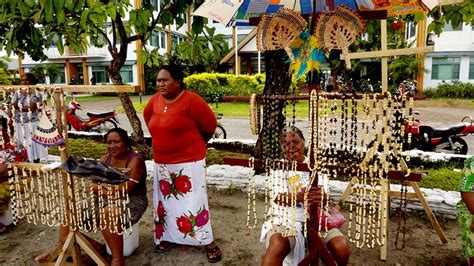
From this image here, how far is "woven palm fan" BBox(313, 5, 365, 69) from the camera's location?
91.2 inches

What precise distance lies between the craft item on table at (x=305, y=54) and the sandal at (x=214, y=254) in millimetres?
1785

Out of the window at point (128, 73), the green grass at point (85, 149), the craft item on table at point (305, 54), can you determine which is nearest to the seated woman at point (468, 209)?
the craft item on table at point (305, 54)

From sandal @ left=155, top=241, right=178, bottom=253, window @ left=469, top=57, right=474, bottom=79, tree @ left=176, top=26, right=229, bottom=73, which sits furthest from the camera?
window @ left=469, top=57, right=474, bottom=79

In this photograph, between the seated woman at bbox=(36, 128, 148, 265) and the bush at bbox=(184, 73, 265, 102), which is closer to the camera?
the seated woman at bbox=(36, 128, 148, 265)

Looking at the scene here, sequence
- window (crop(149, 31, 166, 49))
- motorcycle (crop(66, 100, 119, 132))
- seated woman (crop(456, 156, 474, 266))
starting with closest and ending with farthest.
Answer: seated woman (crop(456, 156, 474, 266))
motorcycle (crop(66, 100, 119, 132))
window (crop(149, 31, 166, 49))

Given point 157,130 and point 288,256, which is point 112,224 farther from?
point 288,256

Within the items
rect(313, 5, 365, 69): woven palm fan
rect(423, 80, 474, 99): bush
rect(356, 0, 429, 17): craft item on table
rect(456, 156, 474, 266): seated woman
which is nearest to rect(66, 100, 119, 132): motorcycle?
rect(356, 0, 429, 17): craft item on table

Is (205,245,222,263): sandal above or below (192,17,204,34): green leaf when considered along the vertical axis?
below

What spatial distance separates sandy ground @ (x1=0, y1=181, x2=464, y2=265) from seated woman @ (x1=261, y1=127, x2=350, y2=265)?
68cm

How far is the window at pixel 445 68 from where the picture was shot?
2114cm

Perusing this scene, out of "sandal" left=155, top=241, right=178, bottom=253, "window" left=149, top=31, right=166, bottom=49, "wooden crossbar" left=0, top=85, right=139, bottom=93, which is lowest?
"sandal" left=155, top=241, right=178, bottom=253

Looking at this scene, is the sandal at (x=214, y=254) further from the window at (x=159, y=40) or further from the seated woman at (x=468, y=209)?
the window at (x=159, y=40)

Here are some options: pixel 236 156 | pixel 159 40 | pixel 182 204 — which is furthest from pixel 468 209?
pixel 159 40

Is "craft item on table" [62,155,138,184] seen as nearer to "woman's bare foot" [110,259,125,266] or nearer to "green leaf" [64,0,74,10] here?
"woman's bare foot" [110,259,125,266]
